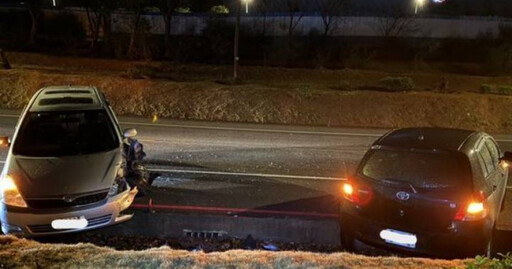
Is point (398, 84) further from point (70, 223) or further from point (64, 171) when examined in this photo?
point (70, 223)

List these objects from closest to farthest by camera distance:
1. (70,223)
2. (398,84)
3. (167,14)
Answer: (70,223), (398,84), (167,14)

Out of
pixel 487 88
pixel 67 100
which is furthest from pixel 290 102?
pixel 67 100

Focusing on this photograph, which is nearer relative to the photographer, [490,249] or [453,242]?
[453,242]

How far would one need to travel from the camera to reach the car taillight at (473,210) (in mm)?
6016

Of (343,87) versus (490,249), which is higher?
(343,87)

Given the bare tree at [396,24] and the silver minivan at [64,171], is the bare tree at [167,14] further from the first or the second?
the silver minivan at [64,171]

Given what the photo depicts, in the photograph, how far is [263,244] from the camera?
765 cm

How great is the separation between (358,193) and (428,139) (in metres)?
1.15

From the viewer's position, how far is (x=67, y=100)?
9000 mm

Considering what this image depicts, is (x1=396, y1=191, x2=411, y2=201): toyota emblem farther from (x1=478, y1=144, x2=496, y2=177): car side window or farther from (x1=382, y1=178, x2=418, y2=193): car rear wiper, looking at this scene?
(x1=478, y1=144, x2=496, y2=177): car side window

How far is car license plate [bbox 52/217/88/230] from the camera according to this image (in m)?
6.90

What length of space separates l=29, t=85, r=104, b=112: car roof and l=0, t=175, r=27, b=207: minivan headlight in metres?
1.73

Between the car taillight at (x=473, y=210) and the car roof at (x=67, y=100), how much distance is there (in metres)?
5.66

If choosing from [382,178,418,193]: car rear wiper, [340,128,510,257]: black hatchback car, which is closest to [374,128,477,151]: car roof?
[340,128,510,257]: black hatchback car
